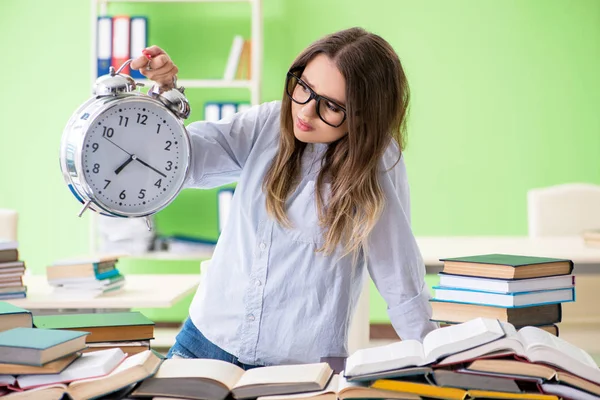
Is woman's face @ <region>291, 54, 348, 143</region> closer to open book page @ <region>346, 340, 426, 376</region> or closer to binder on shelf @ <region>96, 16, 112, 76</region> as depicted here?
open book page @ <region>346, 340, 426, 376</region>

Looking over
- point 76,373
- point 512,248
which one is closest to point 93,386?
point 76,373

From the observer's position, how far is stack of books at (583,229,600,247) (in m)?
2.94

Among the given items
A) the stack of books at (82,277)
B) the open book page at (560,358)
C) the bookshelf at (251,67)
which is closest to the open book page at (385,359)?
the open book page at (560,358)

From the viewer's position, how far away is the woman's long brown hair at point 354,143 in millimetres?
1485

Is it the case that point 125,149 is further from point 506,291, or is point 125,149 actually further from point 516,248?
point 516,248

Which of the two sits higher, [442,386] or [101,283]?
[442,386]

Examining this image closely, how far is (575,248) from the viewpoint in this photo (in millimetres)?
2965

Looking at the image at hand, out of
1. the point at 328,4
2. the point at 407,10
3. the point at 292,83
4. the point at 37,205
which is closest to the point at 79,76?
the point at 37,205

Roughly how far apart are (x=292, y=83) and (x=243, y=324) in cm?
47

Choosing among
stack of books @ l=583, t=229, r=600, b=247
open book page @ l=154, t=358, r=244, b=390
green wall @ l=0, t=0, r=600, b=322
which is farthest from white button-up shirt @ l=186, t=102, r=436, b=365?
green wall @ l=0, t=0, r=600, b=322

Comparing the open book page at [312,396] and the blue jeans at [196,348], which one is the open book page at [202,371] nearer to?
the open book page at [312,396]

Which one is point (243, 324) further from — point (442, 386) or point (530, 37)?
point (530, 37)

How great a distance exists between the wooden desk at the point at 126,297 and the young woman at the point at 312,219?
104 centimetres

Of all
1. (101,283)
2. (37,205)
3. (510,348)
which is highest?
(510,348)
